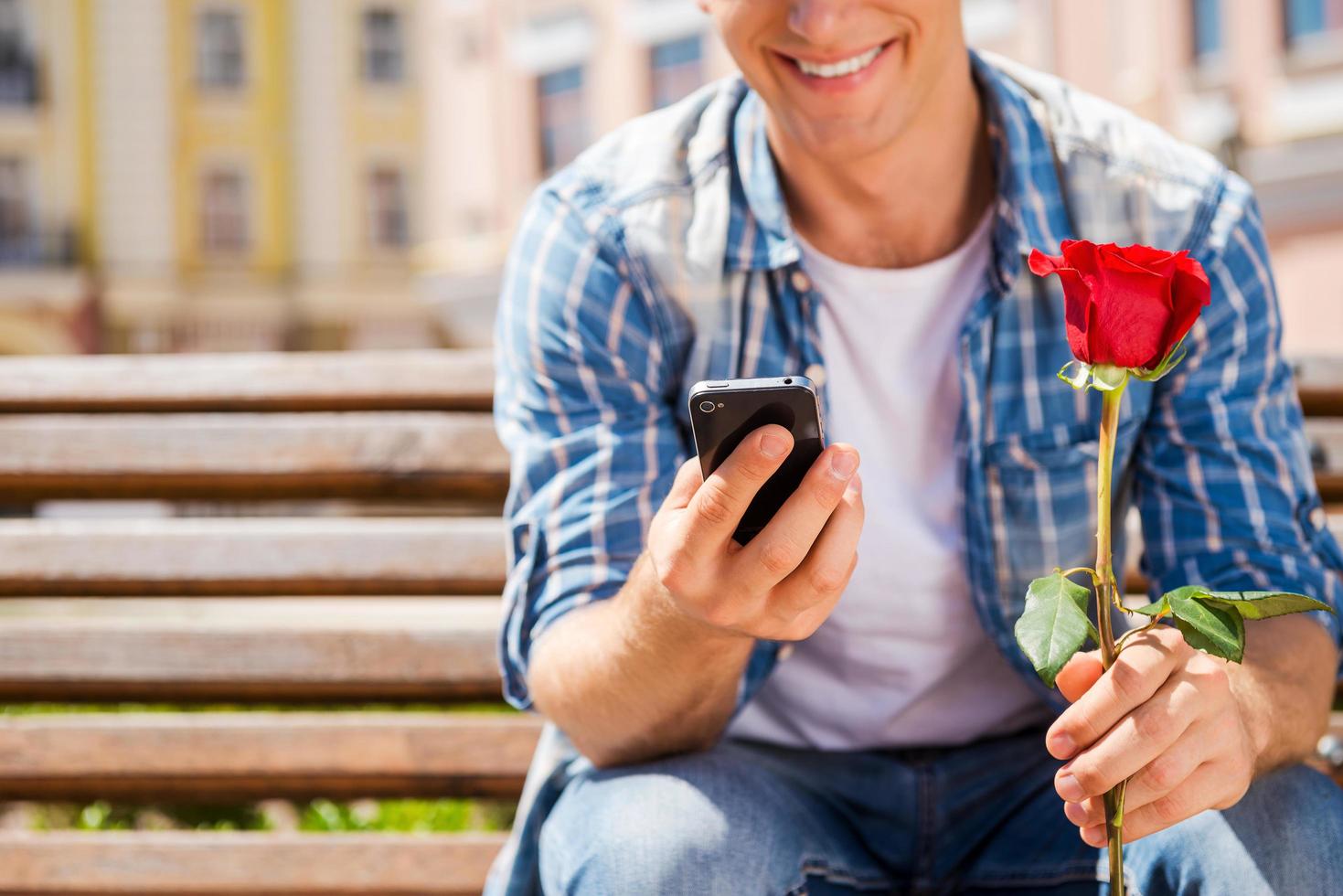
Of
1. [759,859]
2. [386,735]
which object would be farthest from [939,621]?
[386,735]

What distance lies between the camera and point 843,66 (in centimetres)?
157

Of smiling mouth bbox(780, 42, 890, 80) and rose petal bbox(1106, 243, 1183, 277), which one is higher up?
smiling mouth bbox(780, 42, 890, 80)

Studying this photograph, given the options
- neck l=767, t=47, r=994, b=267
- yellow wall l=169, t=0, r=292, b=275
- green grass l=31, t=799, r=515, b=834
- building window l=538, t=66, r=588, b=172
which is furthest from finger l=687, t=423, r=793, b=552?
yellow wall l=169, t=0, r=292, b=275

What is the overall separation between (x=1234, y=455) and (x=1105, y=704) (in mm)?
601

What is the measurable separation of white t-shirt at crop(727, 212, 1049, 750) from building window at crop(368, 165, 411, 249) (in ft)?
68.4

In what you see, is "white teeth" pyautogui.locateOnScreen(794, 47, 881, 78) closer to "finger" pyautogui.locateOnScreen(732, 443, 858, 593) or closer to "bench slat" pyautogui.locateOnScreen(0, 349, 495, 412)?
"finger" pyautogui.locateOnScreen(732, 443, 858, 593)

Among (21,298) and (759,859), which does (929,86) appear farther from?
(21,298)

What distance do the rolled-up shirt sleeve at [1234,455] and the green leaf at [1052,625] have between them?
67 cm

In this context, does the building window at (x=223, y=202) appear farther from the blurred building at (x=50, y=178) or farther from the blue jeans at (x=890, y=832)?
the blue jeans at (x=890, y=832)

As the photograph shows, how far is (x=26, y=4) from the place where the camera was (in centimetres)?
2052

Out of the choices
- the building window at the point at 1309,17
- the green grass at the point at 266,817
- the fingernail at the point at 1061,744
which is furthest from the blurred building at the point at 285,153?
the fingernail at the point at 1061,744

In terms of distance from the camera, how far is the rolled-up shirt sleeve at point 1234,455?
5.22 feet

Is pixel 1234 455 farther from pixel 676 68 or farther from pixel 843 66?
pixel 676 68

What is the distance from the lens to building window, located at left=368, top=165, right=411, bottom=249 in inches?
862
